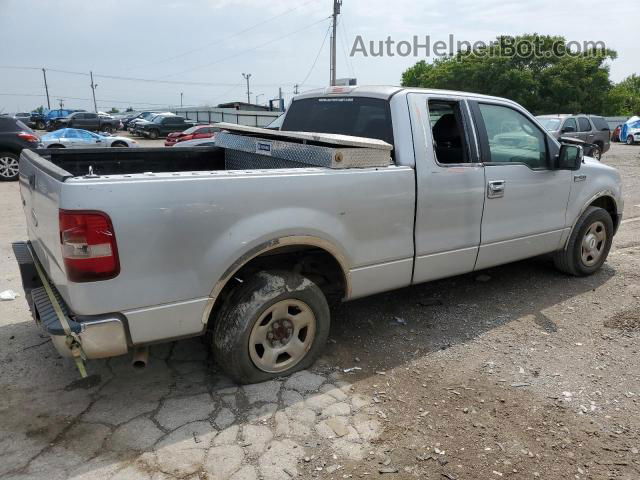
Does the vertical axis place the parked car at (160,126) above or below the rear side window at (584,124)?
below

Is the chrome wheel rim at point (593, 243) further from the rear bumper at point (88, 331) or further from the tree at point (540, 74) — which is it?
the tree at point (540, 74)

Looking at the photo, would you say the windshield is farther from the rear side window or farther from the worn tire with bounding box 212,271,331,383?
the worn tire with bounding box 212,271,331,383

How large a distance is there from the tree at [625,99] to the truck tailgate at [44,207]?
152 feet

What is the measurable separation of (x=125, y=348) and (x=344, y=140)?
1.80 m

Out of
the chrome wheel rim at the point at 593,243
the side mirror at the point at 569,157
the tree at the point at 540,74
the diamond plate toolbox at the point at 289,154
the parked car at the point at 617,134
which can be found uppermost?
the tree at the point at 540,74

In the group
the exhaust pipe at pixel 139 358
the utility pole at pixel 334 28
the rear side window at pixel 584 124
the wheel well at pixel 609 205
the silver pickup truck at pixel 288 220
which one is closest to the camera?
the silver pickup truck at pixel 288 220

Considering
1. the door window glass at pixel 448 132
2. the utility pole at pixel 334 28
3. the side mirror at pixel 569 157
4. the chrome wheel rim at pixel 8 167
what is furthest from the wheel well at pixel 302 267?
the utility pole at pixel 334 28

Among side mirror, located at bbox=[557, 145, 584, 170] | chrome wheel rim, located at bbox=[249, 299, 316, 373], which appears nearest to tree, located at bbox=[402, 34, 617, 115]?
side mirror, located at bbox=[557, 145, 584, 170]

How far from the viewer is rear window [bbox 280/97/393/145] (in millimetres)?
3840

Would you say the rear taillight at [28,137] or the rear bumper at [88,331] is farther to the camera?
the rear taillight at [28,137]

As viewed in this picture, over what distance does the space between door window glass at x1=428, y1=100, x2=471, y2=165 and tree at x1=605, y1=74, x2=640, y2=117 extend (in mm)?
43917

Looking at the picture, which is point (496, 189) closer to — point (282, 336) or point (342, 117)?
point (342, 117)

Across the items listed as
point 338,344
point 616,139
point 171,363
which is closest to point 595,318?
point 338,344

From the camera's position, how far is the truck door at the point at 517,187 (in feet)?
13.8
